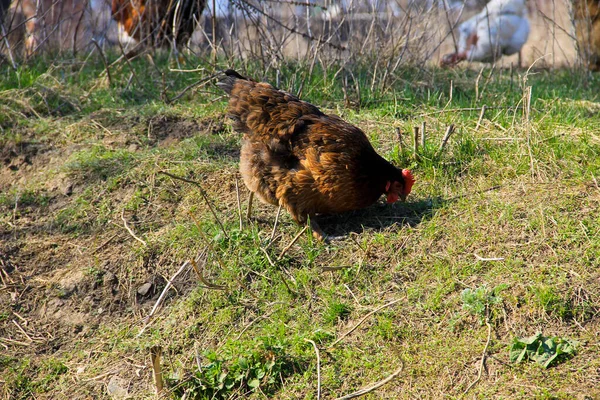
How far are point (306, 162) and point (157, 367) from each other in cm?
172

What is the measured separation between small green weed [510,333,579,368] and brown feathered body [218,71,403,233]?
148 cm

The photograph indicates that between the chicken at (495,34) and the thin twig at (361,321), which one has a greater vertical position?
the chicken at (495,34)

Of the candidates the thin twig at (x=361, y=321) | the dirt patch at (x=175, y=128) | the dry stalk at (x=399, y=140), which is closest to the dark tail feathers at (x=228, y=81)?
the dirt patch at (x=175, y=128)

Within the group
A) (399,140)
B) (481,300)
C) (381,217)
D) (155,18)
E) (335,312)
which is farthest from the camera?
(155,18)

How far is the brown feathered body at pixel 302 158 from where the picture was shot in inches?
165

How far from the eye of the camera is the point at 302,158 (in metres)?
4.27

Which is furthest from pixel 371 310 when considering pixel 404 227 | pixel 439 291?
pixel 404 227

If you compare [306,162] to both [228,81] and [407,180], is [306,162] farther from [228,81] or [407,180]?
[228,81]

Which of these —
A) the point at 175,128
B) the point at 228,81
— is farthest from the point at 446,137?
the point at 175,128

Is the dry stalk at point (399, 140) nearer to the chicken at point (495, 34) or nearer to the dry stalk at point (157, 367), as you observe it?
the dry stalk at point (157, 367)

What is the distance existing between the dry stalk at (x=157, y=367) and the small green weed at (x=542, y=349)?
1.84 meters

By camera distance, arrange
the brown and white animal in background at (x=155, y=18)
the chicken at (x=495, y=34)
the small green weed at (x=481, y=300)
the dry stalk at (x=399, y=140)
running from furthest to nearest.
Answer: the chicken at (x=495, y=34) < the brown and white animal in background at (x=155, y=18) < the dry stalk at (x=399, y=140) < the small green weed at (x=481, y=300)

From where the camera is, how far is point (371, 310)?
11.9 ft

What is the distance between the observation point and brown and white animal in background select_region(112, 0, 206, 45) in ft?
23.8
